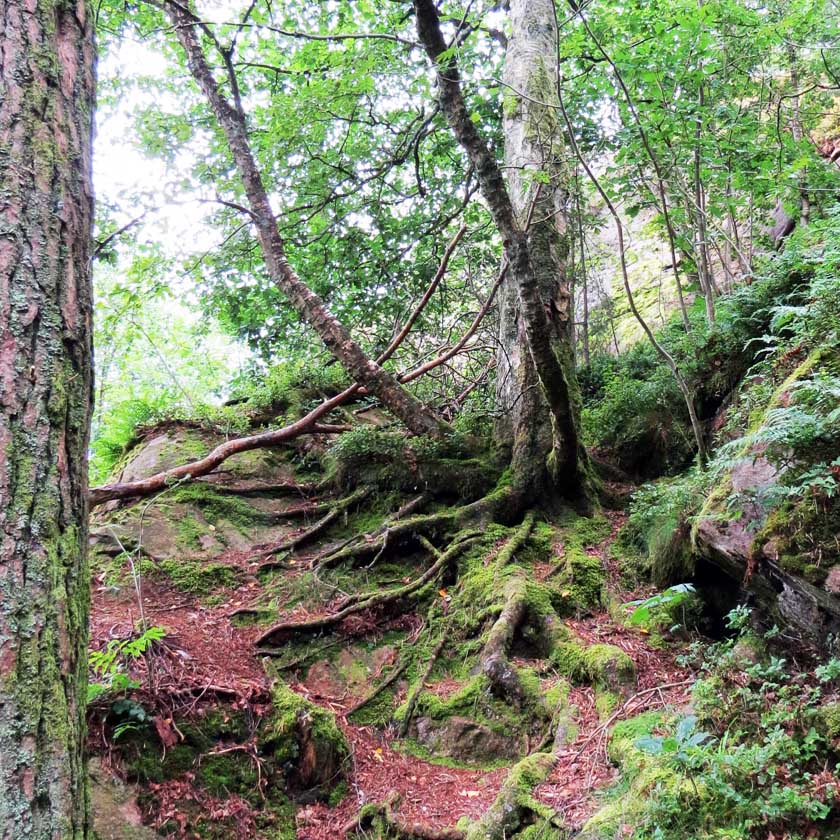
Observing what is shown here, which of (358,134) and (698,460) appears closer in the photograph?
(698,460)

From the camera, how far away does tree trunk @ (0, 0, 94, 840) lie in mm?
1679

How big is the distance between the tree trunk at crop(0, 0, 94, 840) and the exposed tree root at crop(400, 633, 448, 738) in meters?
3.11

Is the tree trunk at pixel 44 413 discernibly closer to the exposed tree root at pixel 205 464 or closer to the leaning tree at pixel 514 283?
the exposed tree root at pixel 205 464

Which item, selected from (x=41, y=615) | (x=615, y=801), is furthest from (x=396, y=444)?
(x=41, y=615)

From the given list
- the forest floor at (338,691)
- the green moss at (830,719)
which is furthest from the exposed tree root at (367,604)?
the green moss at (830,719)

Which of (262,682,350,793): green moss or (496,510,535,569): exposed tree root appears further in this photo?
(496,510,535,569): exposed tree root

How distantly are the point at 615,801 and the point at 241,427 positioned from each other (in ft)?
22.7

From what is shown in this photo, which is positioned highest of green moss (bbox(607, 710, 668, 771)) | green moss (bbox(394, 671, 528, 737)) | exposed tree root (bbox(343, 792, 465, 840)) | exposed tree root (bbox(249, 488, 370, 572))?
exposed tree root (bbox(249, 488, 370, 572))

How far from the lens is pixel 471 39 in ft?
27.7

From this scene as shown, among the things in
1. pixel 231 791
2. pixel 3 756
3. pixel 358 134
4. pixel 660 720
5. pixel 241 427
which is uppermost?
pixel 358 134

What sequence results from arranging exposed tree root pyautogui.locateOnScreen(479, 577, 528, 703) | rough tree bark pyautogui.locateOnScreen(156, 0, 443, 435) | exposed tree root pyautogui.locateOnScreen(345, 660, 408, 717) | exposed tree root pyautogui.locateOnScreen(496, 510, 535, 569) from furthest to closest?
1. rough tree bark pyautogui.locateOnScreen(156, 0, 443, 435)
2. exposed tree root pyautogui.locateOnScreen(496, 510, 535, 569)
3. exposed tree root pyautogui.locateOnScreen(345, 660, 408, 717)
4. exposed tree root pyautogui.locateOnScreen(479, 577, 528, 703)

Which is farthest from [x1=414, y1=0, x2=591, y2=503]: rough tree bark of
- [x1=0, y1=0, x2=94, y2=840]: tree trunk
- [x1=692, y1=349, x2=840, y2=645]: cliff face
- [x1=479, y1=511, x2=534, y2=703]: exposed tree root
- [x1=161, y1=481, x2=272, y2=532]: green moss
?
[x1=0, y1=0, x2=94, y2=840]: tree trunk

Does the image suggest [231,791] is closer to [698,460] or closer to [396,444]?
[396,444]

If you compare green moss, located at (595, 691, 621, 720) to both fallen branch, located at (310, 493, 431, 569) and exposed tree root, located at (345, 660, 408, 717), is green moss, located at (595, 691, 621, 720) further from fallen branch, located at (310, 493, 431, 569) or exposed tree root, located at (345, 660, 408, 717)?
fallen branch, located at (310, 493, 431, 569)
